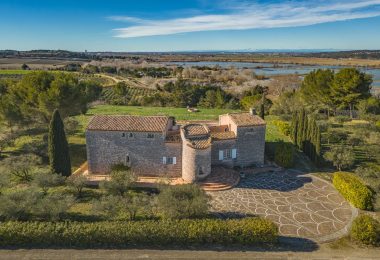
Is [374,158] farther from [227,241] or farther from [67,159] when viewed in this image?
[67,159]

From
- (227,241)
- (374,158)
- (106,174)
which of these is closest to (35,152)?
(106,174)

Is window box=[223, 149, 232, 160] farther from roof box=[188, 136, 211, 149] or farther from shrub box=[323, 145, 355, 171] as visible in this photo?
shrub box=[323, 145, 355, 171]

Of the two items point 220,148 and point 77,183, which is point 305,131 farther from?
point 77,183

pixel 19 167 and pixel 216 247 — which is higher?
pixel 19 167

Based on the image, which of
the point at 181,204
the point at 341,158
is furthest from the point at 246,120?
the point at 181,204

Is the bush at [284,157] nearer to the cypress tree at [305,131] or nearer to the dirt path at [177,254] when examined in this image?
the cypress tree at [305,131]

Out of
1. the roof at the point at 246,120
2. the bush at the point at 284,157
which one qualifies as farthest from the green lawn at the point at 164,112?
the bush at the point at 284,157
